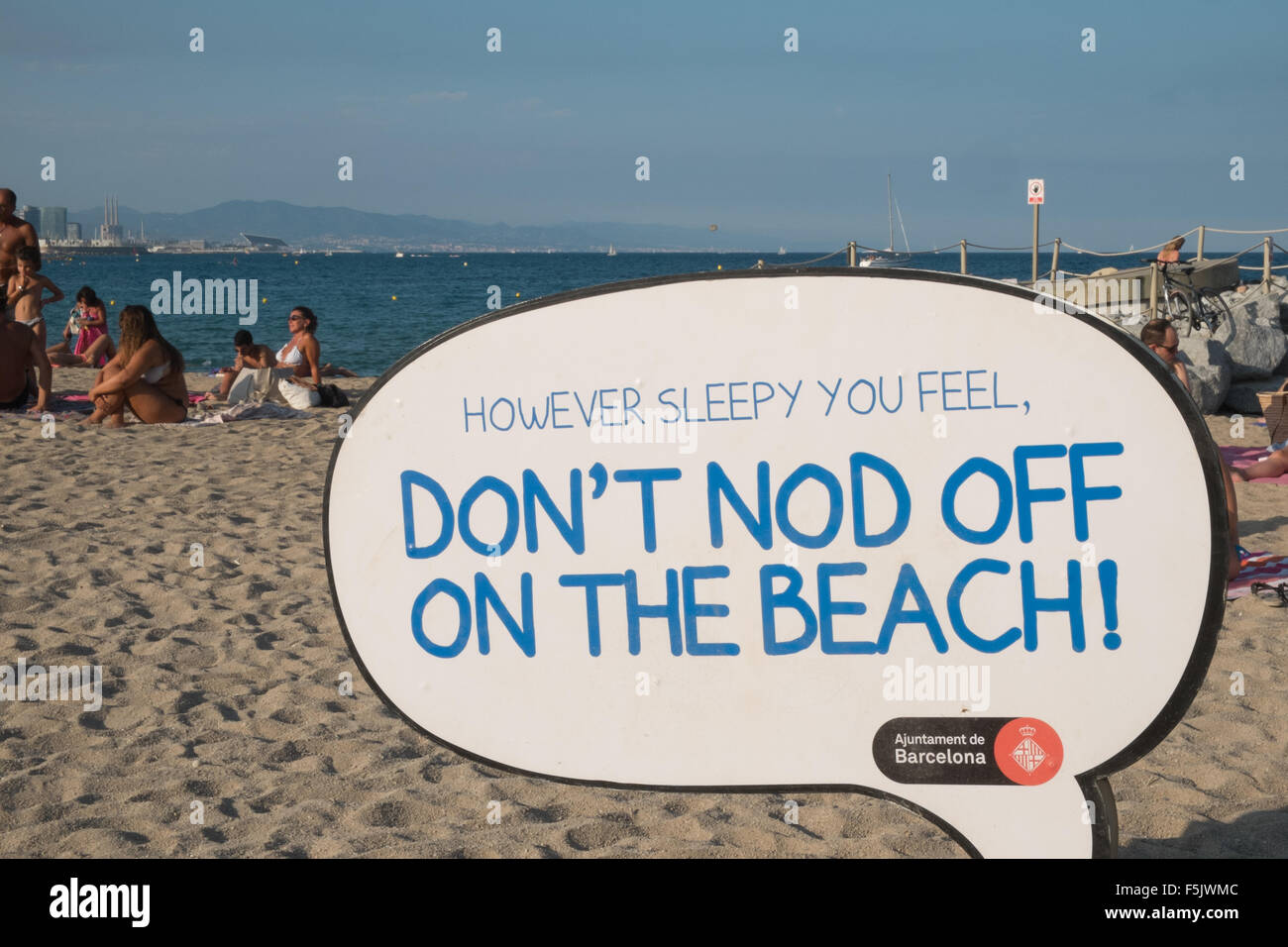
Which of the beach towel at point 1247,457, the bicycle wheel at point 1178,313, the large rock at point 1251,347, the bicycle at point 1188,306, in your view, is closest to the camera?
the beach towel at point 1247,457

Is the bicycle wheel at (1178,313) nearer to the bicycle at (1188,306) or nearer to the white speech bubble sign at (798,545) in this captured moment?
the bicycle at (1188,306)

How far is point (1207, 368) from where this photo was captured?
10375mm

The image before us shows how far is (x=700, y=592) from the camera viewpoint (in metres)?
1.72

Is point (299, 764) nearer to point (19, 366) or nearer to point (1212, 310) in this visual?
point (19, 366)

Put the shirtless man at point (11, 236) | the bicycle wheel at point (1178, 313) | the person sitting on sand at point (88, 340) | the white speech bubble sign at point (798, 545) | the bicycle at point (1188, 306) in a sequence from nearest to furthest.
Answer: the white speech bubble sign at point (798, 545)
the shirtless man at point (11, 236)
the bicycle at point (1188, 306)
the bicycle wheel at point (1178, 313)
the person sitting on sand at point (88, 340)

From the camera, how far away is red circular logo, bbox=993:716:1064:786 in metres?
1.63

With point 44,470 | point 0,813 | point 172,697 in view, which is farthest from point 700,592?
point 44,470

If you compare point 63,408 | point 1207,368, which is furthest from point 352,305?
point 1207,368

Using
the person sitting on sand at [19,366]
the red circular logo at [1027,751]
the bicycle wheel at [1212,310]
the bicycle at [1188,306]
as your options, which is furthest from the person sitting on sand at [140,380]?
the bicycle wheel at [1212,310]

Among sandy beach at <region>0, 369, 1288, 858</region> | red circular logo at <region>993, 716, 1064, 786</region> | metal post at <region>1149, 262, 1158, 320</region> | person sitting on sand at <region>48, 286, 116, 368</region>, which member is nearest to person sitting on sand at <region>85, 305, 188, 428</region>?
person sitting on sand at <region>48, 286, 116, 368</region>

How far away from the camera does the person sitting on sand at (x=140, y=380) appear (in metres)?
8.89

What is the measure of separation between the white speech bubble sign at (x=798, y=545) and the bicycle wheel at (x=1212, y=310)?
12061 millimetres

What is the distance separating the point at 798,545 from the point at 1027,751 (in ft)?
1.54

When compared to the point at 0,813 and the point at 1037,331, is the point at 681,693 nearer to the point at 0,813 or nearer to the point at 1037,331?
the point at 1037,331
